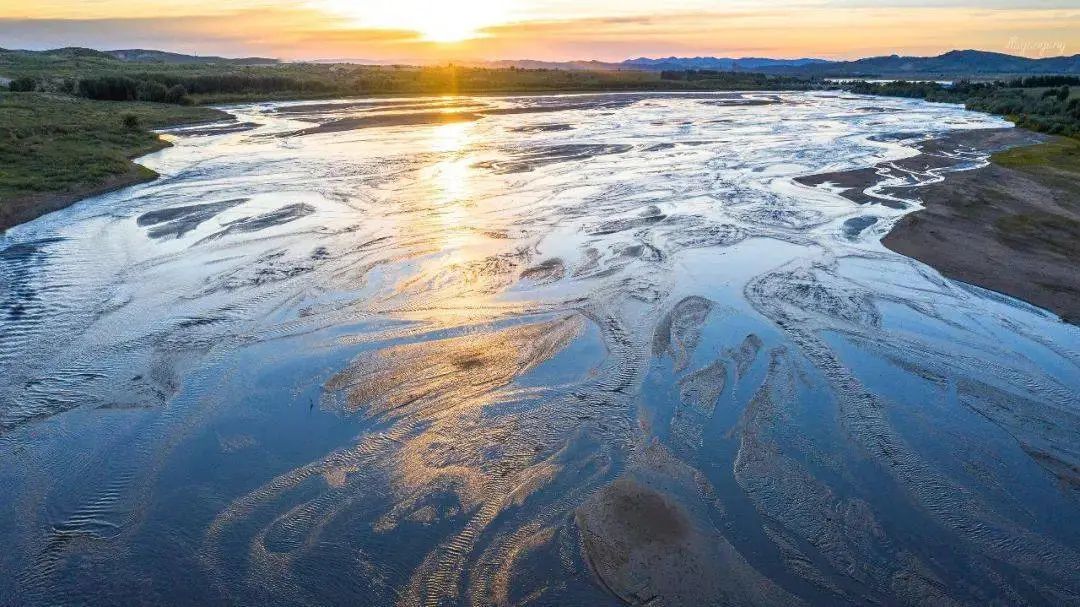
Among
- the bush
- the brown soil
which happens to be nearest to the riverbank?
the brown soil

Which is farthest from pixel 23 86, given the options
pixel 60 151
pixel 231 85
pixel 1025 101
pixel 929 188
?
pixel 1025 101

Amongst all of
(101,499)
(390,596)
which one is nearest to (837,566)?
(390,596)

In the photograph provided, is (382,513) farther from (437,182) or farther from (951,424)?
(437,182)

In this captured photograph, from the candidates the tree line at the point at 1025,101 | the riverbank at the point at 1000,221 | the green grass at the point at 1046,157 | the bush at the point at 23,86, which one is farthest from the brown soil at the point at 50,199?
the tree line at the point at 1025,101

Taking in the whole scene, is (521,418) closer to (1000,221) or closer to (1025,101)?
(1000,221)

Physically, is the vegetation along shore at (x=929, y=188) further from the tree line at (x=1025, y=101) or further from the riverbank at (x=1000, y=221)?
the tree line at (x=1025, y=101)
